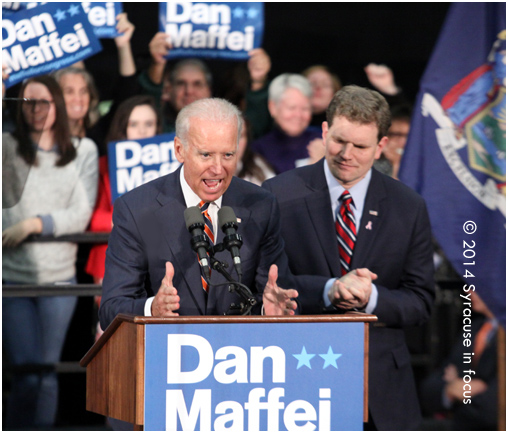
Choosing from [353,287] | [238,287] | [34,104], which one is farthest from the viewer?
[34,104]

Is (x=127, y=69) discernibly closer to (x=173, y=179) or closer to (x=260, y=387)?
(x=173, y=179)

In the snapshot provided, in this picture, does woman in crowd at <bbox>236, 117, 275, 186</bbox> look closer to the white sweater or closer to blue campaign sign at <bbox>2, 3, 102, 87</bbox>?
the white sweater

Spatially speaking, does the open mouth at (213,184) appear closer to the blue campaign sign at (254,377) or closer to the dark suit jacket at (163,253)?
the dark suit jacket at (163,253)

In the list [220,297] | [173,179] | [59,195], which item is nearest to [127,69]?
[59,195]

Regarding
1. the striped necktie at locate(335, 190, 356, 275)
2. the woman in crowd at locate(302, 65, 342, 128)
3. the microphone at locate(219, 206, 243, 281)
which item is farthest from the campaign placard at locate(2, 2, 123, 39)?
the microphone at locate(219, 206, 243, 281)

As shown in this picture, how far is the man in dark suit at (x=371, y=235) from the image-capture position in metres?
3.68

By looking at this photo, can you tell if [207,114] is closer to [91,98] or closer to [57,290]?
[91,98]

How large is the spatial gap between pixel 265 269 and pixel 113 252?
606mm

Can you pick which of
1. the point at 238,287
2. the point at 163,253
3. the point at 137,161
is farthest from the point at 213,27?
the point at 238,287

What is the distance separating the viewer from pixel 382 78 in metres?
5.47

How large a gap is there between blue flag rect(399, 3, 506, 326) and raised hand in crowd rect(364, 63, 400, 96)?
20 centimetres

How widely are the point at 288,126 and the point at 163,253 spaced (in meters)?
2.31

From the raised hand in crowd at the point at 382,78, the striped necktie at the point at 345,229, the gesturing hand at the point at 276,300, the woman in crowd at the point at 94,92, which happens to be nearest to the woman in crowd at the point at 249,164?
the woman in crowd at the point at 94,92

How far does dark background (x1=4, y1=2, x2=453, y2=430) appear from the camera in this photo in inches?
207
